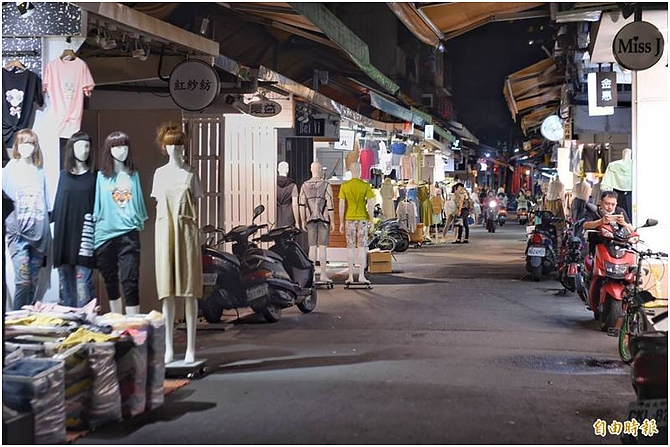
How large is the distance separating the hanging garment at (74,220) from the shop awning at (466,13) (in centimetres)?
751

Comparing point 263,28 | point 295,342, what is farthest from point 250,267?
point 263,28

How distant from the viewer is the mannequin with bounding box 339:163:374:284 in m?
15.7

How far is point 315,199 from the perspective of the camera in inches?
614

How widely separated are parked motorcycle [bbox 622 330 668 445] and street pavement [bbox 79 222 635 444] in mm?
787

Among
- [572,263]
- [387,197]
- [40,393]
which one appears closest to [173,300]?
[40,393]

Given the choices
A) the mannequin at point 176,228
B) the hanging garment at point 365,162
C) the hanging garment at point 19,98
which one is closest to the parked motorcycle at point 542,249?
the hanging garment at point 365,162

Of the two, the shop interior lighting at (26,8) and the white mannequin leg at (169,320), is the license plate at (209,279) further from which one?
the shop interior lighting at (26,8)

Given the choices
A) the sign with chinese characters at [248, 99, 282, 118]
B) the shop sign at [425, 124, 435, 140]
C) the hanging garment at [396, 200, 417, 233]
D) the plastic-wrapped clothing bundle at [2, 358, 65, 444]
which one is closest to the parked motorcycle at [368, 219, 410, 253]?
the hanging garment at [396, 200, 417, 233]

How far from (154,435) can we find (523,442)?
8.30 ft

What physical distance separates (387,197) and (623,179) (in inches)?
455

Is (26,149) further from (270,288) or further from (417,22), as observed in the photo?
(417,22)

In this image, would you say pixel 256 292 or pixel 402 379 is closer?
pixel 402 379

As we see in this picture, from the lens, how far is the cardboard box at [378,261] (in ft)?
63.0

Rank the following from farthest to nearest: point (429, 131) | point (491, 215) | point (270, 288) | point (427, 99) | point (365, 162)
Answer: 1. point (427, 99)
2. point (491, 215)
3. point (429, 131)
4. point (365, 162)
5. point (270, 288)
